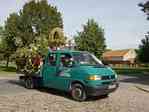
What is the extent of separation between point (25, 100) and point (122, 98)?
3919mm

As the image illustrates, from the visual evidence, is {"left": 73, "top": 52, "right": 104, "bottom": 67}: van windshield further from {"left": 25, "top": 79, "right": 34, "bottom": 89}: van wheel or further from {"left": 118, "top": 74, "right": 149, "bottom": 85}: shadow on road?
{"left": 118, "top": 74, "right": 149, "bottom": 85}: shadow on road

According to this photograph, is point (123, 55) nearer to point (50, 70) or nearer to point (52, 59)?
point (52, 59)

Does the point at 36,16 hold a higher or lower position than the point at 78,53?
higher

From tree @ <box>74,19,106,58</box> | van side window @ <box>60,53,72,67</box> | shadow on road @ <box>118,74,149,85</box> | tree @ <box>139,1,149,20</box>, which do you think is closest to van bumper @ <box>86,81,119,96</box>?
van side window @ <box>60,53,72,67</box>

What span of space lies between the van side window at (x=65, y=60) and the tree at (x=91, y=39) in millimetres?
37620

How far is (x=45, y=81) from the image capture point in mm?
13070

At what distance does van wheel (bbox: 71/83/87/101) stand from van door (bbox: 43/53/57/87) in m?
1.28

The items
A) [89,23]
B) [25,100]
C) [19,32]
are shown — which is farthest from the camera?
[89,23]

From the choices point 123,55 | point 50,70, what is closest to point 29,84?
point 50,70

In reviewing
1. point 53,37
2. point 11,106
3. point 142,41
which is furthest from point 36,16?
point 11,106

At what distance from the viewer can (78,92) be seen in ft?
37.4

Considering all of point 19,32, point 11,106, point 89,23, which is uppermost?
point 89,23

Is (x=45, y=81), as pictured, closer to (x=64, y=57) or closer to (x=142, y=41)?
(x=64, y=57)

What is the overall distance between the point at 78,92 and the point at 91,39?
40.4m
